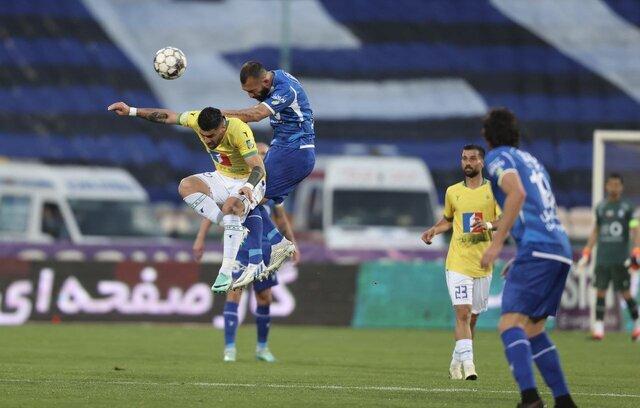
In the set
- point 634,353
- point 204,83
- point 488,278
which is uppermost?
point 204,83

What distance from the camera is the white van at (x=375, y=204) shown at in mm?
28500

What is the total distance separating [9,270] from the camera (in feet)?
80.7

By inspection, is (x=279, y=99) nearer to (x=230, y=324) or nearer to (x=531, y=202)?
(x=230, y=324)

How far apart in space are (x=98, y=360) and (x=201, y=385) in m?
3.77

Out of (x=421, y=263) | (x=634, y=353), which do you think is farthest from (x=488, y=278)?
(x=421, y=263)

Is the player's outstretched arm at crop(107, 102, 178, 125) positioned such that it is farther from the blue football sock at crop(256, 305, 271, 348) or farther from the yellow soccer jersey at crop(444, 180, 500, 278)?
the blue football sock at crop(256, 305, 271, 348)

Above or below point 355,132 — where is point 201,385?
below

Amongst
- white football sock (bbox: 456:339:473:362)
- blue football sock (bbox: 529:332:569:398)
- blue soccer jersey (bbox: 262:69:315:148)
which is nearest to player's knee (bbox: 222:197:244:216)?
blue soccer jersey (bbox: 262:69:315:148)

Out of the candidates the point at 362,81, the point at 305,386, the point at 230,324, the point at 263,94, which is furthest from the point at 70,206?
the point at 305,386

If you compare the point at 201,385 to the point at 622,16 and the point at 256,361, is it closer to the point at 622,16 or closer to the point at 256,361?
the point at 256,361

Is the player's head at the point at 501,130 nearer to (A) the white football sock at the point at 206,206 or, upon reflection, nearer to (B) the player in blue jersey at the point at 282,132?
(B) the player in blue jersey at the point at 282,132

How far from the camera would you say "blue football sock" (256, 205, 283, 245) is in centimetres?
1544

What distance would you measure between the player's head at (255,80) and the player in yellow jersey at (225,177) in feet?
1.09

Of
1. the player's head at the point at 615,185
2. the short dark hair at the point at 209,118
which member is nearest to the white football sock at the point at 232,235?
the short dark hair at the point at 209,118
